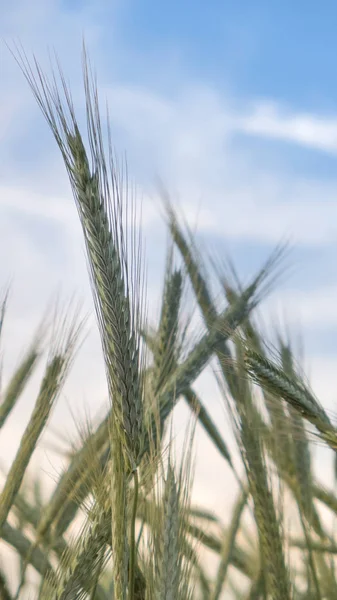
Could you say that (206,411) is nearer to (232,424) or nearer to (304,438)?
(232,424)

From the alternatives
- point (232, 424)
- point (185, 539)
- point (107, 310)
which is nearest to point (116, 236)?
point (107, 310)

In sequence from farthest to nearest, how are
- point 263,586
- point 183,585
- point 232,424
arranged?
point 263,586
point 232,424
point 183,585

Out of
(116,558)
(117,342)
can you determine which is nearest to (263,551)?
(116,558)

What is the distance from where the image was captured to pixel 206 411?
251cm

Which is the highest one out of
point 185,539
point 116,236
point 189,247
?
point 189,247

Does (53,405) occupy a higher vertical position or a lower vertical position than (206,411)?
lower

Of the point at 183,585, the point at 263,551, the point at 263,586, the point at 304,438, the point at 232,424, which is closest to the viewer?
the point at 304,438

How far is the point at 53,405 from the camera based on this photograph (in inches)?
80.7

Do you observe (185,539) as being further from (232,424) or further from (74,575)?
(232,424)

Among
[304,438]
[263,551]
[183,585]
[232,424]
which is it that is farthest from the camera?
[232,424]

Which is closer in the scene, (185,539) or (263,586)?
(185,539)

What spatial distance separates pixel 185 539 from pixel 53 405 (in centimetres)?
60

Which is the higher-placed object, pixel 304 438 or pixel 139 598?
pixel 304 438

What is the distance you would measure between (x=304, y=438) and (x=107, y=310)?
1.28ft
